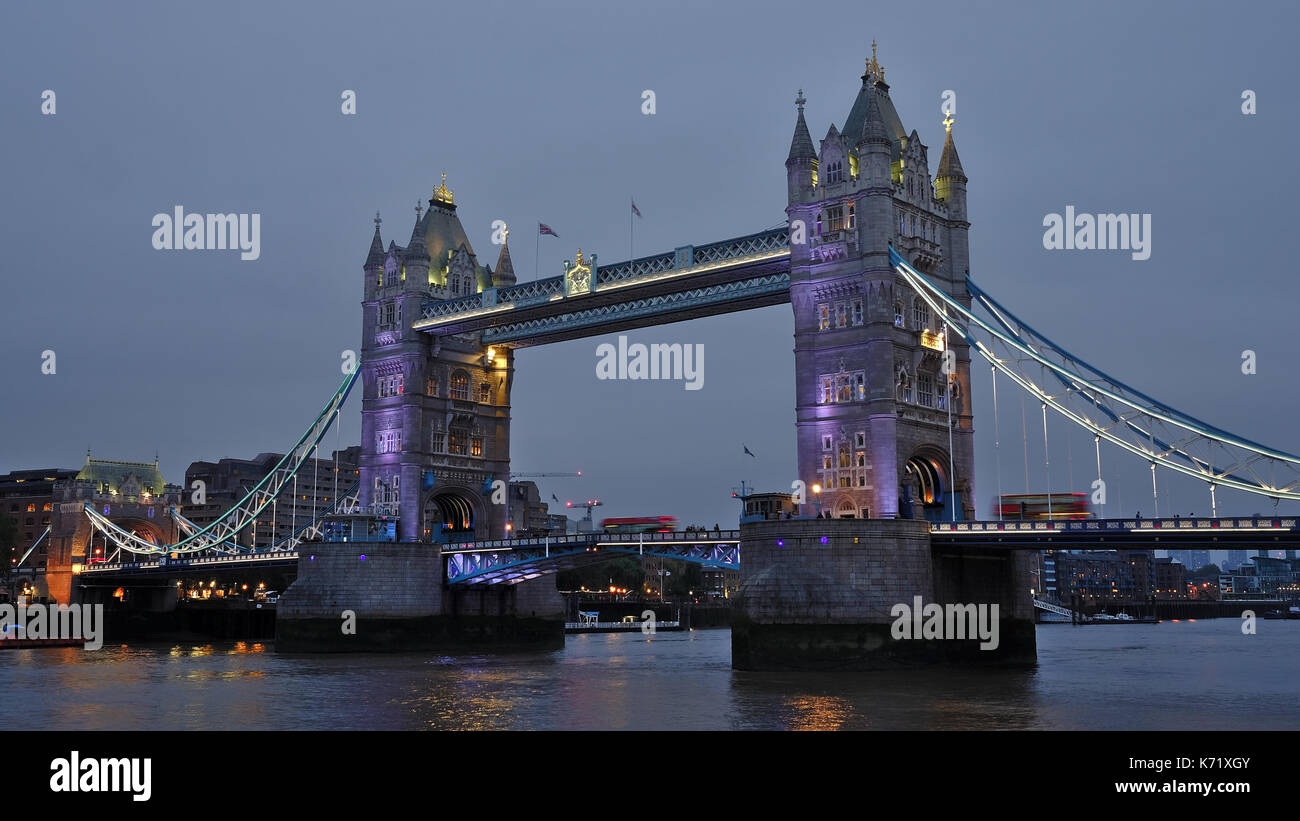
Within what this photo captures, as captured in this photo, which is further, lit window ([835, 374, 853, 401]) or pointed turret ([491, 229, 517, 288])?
pointed turret ([491, 229, 517, 288])

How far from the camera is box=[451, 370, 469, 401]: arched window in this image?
8756cm

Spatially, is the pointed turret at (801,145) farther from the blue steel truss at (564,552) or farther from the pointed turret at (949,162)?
the blue steel truss at (564,552)

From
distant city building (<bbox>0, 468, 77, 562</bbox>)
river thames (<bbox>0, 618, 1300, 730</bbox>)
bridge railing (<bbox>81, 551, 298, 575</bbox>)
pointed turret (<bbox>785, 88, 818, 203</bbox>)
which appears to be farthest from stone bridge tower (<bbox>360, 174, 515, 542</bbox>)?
distant city building (<bbox>0, 468, 77, 562</bbox>)

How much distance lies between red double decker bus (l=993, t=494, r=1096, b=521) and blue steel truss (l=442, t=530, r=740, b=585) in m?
13.0

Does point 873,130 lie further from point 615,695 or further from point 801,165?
point 615,695

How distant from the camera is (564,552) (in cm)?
7512

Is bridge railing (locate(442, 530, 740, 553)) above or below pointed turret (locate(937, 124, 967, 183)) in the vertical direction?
below

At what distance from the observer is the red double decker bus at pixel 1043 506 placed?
2251 inches

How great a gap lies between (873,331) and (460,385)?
3574 cm

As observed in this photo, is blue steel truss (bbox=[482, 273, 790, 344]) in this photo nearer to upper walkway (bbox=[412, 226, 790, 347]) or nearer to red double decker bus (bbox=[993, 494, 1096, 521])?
upper walkway (bbox=[412, 226, 790, 347])

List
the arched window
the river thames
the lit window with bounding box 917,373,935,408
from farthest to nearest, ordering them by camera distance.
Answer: the arched window < the lit window with bounding box 917,373,935,408 < the river thames

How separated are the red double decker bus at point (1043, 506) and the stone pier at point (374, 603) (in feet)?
122

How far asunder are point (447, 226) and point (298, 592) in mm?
27782

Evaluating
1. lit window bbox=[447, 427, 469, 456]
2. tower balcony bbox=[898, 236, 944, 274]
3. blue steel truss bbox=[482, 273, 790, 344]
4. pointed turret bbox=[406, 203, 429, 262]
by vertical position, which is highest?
pointed turret bbox=[406, 203, 429, 262]
